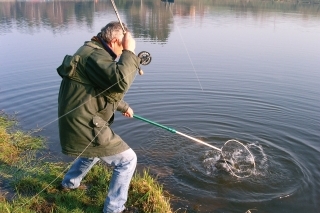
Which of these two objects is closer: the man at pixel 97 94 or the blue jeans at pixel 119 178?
the man at pixel 97 94

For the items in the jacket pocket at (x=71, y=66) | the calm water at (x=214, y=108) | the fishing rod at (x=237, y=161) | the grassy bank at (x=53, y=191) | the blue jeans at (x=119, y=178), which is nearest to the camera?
the jacket pocket at (x=71, y=66)

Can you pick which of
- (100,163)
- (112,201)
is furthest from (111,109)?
(100,163)

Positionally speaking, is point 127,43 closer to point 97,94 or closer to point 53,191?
point 97,94

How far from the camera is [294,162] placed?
704cm

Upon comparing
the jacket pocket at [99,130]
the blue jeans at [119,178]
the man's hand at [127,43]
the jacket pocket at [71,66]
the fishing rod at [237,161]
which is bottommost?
the fishing rod at [237,161]

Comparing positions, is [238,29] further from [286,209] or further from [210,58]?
[286,209]

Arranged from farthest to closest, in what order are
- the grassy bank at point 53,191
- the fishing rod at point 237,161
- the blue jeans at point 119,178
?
1. the fishing rod at point 237,161
2. the grassy bank at point 53,191
3. the blue jeans at point 119,178

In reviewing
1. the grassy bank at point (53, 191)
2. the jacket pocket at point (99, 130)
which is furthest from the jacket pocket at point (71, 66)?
the grassy bank at point (53, 191)

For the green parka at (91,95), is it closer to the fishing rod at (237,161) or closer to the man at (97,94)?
the man at (97,94)

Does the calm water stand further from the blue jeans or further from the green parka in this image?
the green parka

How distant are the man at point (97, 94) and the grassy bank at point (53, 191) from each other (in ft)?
2.35

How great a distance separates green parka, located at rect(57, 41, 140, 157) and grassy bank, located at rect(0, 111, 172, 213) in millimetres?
1127

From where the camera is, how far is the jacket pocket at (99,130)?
162 inches

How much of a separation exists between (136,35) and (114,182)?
20.9 meters
